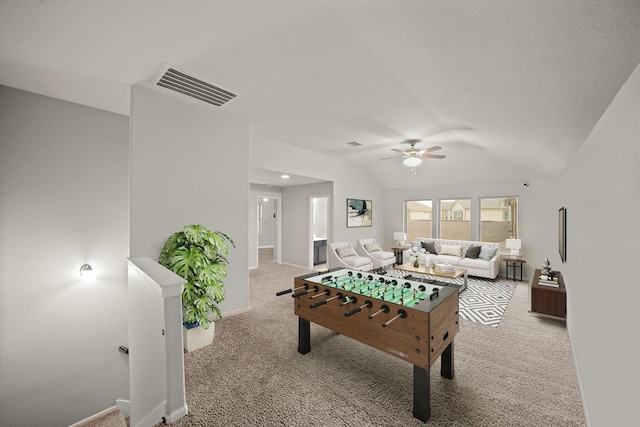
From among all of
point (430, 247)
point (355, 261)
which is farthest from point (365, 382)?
point (430, 247)

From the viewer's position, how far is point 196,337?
8.77 feet

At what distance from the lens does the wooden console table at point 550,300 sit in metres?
3.20

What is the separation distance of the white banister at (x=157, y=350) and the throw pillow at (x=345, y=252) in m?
4.15

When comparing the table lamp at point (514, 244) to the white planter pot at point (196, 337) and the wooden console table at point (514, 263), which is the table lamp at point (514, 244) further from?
the white planter pot at point (196, 337)

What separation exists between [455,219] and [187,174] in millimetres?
6607

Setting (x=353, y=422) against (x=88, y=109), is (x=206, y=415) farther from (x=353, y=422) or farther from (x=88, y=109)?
(x=88, y=109)

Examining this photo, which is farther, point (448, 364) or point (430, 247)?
point (430, 247)

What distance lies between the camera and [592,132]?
2.00 meters

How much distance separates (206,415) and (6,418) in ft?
8.19

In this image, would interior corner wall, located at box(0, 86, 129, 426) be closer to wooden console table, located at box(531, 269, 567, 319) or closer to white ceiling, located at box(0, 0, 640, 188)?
white ceiling, located at box(0, 0, 640, 188)

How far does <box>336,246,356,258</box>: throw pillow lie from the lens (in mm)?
5777

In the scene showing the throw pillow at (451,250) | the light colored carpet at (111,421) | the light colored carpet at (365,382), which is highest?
the throw pillow at (451,250)

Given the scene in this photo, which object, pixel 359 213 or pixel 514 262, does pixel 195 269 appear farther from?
pixel 514 262

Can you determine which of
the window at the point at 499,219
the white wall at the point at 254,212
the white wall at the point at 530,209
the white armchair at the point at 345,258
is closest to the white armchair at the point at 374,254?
the white armchair at the point at 345,258
